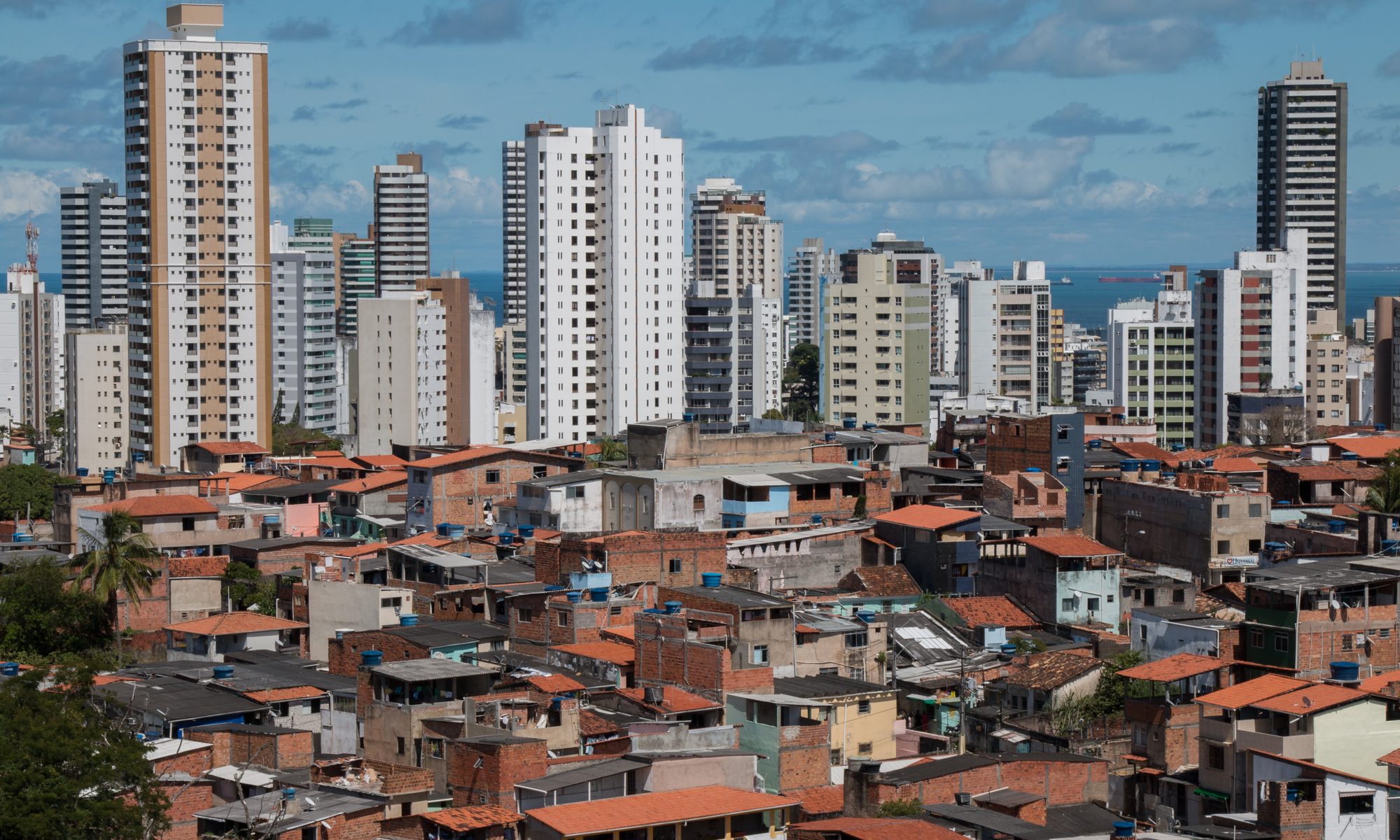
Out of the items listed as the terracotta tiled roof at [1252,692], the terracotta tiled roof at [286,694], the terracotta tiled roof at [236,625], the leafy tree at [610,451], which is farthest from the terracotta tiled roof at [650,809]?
the leafy tree at [610,451]

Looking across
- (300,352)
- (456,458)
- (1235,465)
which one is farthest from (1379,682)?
(300,352)

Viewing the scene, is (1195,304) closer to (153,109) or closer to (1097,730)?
(153,109)

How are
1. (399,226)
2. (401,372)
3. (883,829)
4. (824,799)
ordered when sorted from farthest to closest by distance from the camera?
(399,226), (401,372), (824,799), (883,829)

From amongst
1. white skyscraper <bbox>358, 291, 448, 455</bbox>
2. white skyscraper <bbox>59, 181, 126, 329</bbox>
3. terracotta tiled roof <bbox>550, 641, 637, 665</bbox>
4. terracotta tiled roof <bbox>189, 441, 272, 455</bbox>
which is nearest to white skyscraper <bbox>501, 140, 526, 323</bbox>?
white skyscraper <bbox>59, 181, 126, 329</bbox>

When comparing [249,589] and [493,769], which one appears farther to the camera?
[249,589]

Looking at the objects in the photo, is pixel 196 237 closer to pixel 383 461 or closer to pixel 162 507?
pixel 383 461

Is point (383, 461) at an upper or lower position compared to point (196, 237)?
lower
